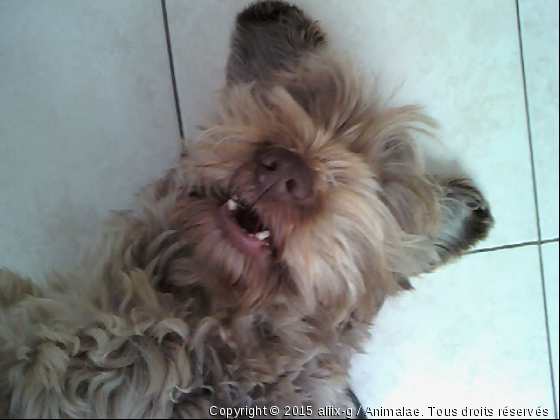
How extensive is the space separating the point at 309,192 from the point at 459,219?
523mm

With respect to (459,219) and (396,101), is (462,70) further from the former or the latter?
(459,219)

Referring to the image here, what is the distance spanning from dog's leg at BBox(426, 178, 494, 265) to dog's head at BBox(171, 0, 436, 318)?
6.5 inches

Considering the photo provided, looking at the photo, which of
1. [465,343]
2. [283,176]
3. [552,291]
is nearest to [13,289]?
[283,176]

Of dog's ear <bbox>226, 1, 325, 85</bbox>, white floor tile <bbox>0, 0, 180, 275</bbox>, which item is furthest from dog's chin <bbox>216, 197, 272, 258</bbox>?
white floor tile <bbox>0, 0, 180, 275</bbox>

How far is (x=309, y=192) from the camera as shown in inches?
36.0

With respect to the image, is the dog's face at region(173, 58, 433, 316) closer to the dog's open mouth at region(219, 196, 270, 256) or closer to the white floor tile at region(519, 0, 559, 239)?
the dog's open mouth at region(219, 196, 270, 256)

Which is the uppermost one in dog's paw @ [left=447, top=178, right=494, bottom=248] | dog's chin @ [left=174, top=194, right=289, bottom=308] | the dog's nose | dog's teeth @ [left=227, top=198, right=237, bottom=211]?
the dog's nose

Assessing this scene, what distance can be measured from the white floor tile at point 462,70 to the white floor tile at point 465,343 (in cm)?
11

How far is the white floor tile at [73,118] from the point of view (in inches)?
53.1

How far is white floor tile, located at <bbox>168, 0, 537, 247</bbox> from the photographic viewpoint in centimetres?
145

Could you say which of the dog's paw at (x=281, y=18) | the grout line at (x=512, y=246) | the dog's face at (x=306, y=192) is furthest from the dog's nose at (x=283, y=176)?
the grout line at (x=512, y=246)

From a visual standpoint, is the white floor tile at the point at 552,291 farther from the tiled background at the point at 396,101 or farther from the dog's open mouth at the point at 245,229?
the dog's open mouth at the point at 245,229

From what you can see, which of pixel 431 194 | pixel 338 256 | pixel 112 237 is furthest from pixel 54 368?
pixel 431 194

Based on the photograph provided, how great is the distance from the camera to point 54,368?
88cm
